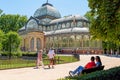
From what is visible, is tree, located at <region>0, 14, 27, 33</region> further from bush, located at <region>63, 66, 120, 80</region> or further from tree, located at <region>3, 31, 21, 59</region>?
bush, located at <region>63, 66, 120, 80</region>

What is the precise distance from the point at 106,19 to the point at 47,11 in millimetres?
68645

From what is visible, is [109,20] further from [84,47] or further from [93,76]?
[84,47]

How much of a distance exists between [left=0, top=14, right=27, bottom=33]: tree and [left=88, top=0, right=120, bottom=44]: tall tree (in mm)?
78134

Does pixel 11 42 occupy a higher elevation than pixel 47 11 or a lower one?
lower

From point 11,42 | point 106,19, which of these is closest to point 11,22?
point 11,42

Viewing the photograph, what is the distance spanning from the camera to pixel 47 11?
3216 inches

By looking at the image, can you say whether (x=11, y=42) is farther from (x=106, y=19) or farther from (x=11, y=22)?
(x=11, y=22)

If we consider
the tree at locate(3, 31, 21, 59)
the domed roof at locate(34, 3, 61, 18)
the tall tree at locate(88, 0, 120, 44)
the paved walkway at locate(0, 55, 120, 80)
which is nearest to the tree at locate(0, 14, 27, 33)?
the domed roof at locate(34, 3, 61, 18)

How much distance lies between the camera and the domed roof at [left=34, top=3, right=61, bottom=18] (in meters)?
82.0

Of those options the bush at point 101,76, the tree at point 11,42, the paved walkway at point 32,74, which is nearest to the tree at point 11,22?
the tree at point 11,42

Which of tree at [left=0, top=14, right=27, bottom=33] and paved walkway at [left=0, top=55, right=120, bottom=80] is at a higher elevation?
tree at [left=0, top=14, right=27, bottom=33]

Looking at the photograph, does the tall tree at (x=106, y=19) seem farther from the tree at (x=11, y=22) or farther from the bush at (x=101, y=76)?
the tree at (x=11, y=22)

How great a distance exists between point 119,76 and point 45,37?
64317mm

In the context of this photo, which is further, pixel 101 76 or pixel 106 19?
pixel 106 19
